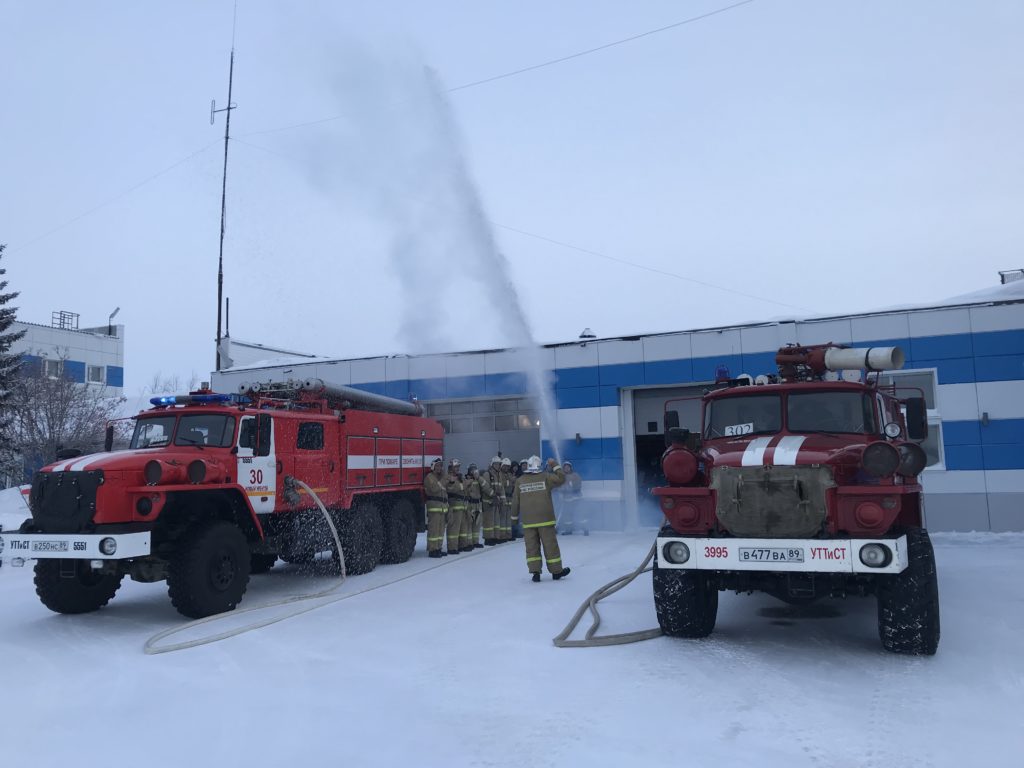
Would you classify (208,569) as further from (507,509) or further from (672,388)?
(672,388)

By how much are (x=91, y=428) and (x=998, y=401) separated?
2850 centimetres

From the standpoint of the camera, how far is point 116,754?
4367 mm

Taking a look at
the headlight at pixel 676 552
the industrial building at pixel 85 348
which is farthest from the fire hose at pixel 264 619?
the industrial building at pixel 85 348

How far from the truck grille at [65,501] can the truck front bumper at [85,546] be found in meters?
0.11

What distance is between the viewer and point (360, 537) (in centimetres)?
1129

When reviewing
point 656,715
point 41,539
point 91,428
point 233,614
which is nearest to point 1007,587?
point 656,715

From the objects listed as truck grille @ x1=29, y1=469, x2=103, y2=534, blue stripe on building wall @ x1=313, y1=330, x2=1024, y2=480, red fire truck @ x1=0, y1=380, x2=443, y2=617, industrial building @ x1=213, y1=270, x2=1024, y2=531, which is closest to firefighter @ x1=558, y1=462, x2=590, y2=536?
industrial building @ x1=213, y1=270, x2=1024, y2=531

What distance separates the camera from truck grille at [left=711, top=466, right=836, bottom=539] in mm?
5797

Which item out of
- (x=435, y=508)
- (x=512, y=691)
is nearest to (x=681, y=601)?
(x=512, y=691)

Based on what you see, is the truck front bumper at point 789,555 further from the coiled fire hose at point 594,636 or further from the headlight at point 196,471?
the headlight at point 196,471

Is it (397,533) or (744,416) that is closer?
(744,416)

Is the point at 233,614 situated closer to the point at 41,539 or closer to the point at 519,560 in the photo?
the point at 41,539

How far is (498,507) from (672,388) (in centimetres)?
570

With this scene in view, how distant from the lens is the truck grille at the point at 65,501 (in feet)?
25.0
